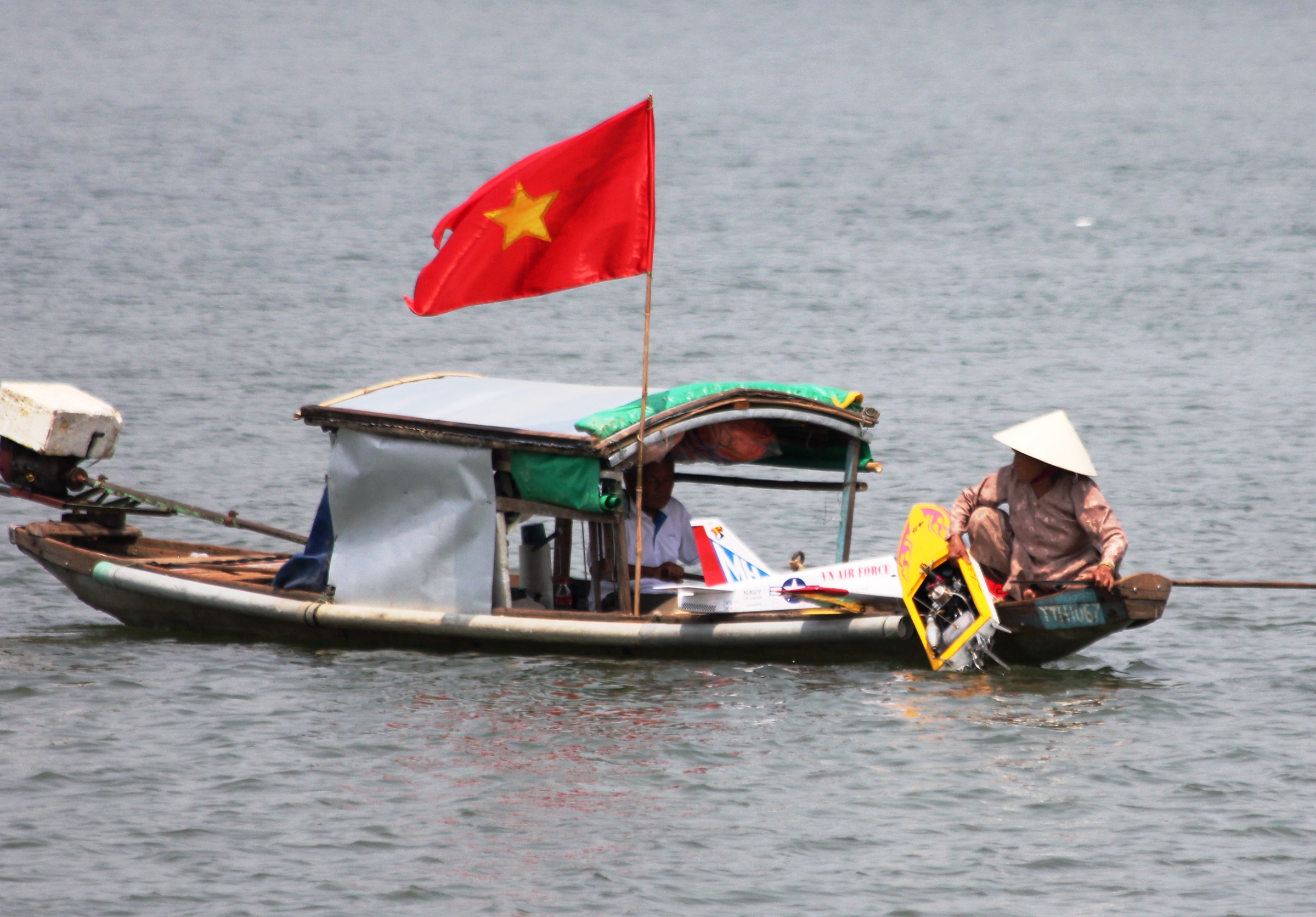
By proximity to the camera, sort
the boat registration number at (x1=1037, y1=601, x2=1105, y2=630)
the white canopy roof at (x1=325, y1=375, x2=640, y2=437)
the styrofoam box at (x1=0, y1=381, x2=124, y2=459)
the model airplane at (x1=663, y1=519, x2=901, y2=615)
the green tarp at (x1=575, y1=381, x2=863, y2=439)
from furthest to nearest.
Result: the styrofoam box at (x1=0, y1=381, x2=124, y2=459) < the white canopy roof at (x1=325, y1=375, x2=640, y2=437) < the model airplane at (x1=663, y1=519, x2=901, y2=615) < the green tarp at (x1=575, y1=381, x2=863, y2=439) < the boat registration number at (x1=1037, y1=601, x2=1105, y2=630)

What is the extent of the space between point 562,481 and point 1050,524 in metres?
2.53

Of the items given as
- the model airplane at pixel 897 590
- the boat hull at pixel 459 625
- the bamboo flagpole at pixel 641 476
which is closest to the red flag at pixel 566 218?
the bamboo flagpole at pixel 641 476

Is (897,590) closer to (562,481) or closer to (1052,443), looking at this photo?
(1052,443)

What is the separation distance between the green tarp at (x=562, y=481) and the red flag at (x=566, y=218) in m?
0.92

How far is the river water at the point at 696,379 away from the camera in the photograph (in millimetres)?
7418

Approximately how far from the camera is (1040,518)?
30.4 ft

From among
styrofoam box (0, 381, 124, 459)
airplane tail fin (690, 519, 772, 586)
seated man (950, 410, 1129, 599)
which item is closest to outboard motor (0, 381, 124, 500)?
styrofoam box (0, 381, 124, 459)

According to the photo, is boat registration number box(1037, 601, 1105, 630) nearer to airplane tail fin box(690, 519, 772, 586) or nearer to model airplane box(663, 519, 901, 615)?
model airplane box(663, 519, 901, 615)

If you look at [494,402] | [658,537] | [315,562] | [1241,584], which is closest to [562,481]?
[494,402]

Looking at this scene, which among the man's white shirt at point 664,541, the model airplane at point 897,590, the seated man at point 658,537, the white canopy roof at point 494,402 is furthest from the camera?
the man's white shirt at point 664,541

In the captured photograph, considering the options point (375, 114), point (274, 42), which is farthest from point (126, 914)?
point (274, 42)

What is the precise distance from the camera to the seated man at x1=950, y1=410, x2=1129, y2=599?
29.5 ft

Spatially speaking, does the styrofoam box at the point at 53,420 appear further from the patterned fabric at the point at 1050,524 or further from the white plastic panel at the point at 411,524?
the patterned fabric at the point at 1050,524

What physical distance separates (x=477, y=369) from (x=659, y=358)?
7.72 feet
